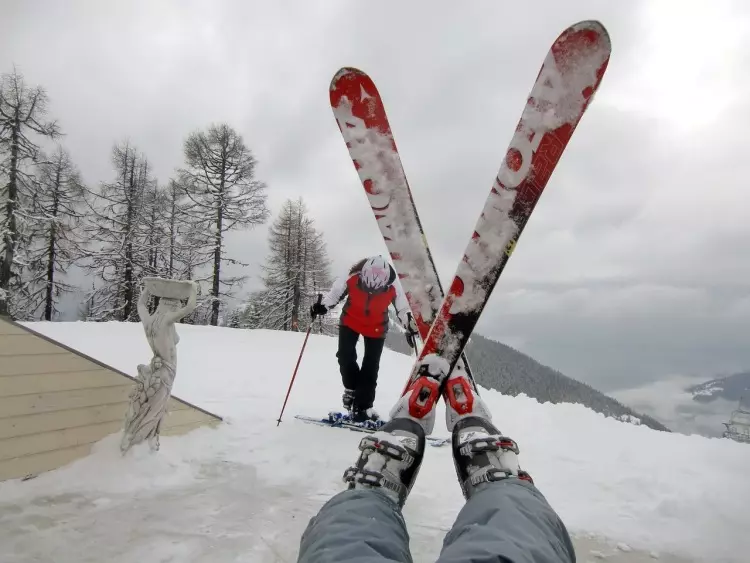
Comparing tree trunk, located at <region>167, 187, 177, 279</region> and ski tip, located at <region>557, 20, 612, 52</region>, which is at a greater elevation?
tree trunk, located at <region>167, 187, 177, 279</region>

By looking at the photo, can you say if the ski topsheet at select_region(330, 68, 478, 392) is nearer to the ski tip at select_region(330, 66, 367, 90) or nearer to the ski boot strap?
the ski tip at select_region(330, 66, 367, 90)

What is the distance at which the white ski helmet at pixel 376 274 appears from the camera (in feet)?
14.3

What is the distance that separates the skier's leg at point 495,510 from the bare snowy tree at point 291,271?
18.5 meters

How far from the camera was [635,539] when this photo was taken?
2.46 meters

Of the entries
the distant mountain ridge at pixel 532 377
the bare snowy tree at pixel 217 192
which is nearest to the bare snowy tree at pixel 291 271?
the bare snowy tree at pixel 217 192

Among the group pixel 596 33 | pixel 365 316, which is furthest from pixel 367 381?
pixel 596 33

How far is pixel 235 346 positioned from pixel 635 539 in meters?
9.01

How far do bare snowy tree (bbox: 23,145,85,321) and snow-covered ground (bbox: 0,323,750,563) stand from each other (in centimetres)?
1574

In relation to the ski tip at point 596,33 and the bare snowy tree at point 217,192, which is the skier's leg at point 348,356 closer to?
the ski tip at point 596,33

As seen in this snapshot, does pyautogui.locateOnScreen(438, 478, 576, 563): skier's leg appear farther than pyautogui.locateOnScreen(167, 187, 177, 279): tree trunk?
No

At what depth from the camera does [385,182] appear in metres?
4.06

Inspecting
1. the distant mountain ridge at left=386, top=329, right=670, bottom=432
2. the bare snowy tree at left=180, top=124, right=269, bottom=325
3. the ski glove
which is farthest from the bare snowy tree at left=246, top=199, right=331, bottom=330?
the distant mountain ridge at left=386, top=329, right=670, bottom=432

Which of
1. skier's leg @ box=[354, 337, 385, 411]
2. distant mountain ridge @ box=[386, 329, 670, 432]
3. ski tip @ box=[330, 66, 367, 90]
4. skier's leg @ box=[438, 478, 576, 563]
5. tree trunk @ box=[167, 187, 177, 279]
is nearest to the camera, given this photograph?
skier's leg @ box=[438, 478, 576, 563]

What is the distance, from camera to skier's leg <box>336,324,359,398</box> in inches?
180
